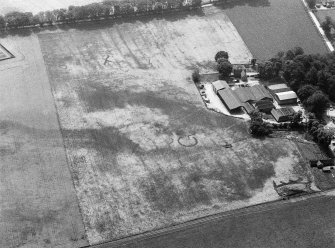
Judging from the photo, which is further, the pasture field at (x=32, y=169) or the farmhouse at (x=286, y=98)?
the farmhouse at (x=286, y=98)

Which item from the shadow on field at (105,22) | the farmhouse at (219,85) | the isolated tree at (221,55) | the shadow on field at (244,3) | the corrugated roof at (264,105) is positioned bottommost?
the corrugated roof at (264,105)

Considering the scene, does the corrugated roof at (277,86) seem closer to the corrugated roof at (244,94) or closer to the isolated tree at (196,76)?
the corrugated roof at (244,94)

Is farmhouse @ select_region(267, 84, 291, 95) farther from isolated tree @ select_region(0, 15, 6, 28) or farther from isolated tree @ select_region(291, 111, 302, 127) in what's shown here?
isolated tree @ select_region(0, 15, 6, 28)

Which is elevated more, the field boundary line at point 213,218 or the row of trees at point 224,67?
the row of trees at point 224,67

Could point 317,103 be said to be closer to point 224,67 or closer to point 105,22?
point 224,67

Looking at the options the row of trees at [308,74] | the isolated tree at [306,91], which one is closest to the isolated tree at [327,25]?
the row of trees at [308,74]
